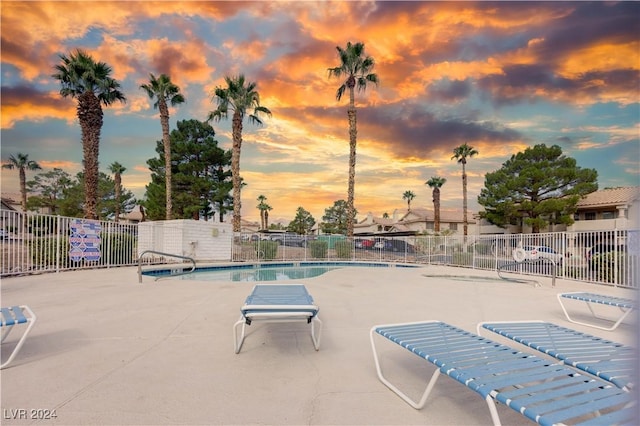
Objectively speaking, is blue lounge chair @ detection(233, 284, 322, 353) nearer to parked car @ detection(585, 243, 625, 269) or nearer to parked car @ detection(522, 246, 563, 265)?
parked car @ detection(585, 243, 625, 269)

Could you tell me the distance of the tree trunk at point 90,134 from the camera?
1691cm

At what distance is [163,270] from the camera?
13.4 meters

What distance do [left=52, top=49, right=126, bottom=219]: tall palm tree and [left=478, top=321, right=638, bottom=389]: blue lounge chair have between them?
18.4 m

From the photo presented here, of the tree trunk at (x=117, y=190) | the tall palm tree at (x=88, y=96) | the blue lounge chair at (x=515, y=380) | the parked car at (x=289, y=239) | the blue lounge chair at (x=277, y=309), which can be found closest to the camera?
the blue lounge chair at (x=515, y=380)

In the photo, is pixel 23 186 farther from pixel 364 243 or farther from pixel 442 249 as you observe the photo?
pixel 442 249

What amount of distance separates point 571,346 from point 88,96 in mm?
21101

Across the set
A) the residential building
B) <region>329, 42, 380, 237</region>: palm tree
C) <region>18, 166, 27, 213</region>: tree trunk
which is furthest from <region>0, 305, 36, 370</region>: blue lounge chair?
<region>18, 166, 27, 213</region>: tree trunk

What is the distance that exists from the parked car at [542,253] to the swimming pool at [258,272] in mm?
5712

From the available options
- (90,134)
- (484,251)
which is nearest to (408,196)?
(484,251)

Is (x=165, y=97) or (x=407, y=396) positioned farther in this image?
(x=165, y=97)

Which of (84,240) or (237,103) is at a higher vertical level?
(237,103)

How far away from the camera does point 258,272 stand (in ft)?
49.5

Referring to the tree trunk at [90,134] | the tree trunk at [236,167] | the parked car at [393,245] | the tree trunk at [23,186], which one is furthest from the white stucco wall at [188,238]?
the tree trunk at [23,186]

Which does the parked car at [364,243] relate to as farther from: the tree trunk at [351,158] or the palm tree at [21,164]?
the palm tree at [21,164]
